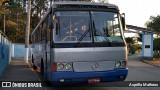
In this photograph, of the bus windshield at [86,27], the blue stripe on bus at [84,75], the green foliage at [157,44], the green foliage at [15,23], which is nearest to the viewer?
the blue stripe on bus at [84,75]

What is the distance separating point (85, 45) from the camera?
35.8ft

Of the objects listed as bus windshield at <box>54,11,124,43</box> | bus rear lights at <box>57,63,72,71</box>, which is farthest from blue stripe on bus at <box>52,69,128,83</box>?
bus windshield at <box>54,11,124,43</box>

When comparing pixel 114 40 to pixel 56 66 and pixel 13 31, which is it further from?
pixel 13 31

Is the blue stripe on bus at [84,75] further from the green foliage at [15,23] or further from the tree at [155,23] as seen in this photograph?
the green foliage at [15,23]

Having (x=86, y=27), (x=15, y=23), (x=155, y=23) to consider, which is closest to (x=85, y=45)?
(x=86, y=27)

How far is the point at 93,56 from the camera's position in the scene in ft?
36.0

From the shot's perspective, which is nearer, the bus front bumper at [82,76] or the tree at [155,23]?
the bus front bumper at [82,76]

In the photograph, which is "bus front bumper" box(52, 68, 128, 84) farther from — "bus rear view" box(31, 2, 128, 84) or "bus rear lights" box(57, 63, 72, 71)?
"bus rear lights" box(57, 63, 72, 71)

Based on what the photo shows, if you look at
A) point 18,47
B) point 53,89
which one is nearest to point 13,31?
point 18,47

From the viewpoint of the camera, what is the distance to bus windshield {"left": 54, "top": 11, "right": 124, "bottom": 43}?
36.0 ft

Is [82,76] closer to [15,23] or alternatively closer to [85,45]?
[85,45]

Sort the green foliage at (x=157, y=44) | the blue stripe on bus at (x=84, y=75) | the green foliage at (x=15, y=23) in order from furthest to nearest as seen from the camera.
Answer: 1. the green foliage at (x=15, y=23)
2. the green foliage at (x=157, y=44)
3. the blue stripe on bus at (x=84, y=75)

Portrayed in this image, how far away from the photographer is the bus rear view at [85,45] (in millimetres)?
10812

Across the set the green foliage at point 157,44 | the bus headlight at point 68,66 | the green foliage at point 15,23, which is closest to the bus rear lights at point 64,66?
the bus headlight at point 68,66
